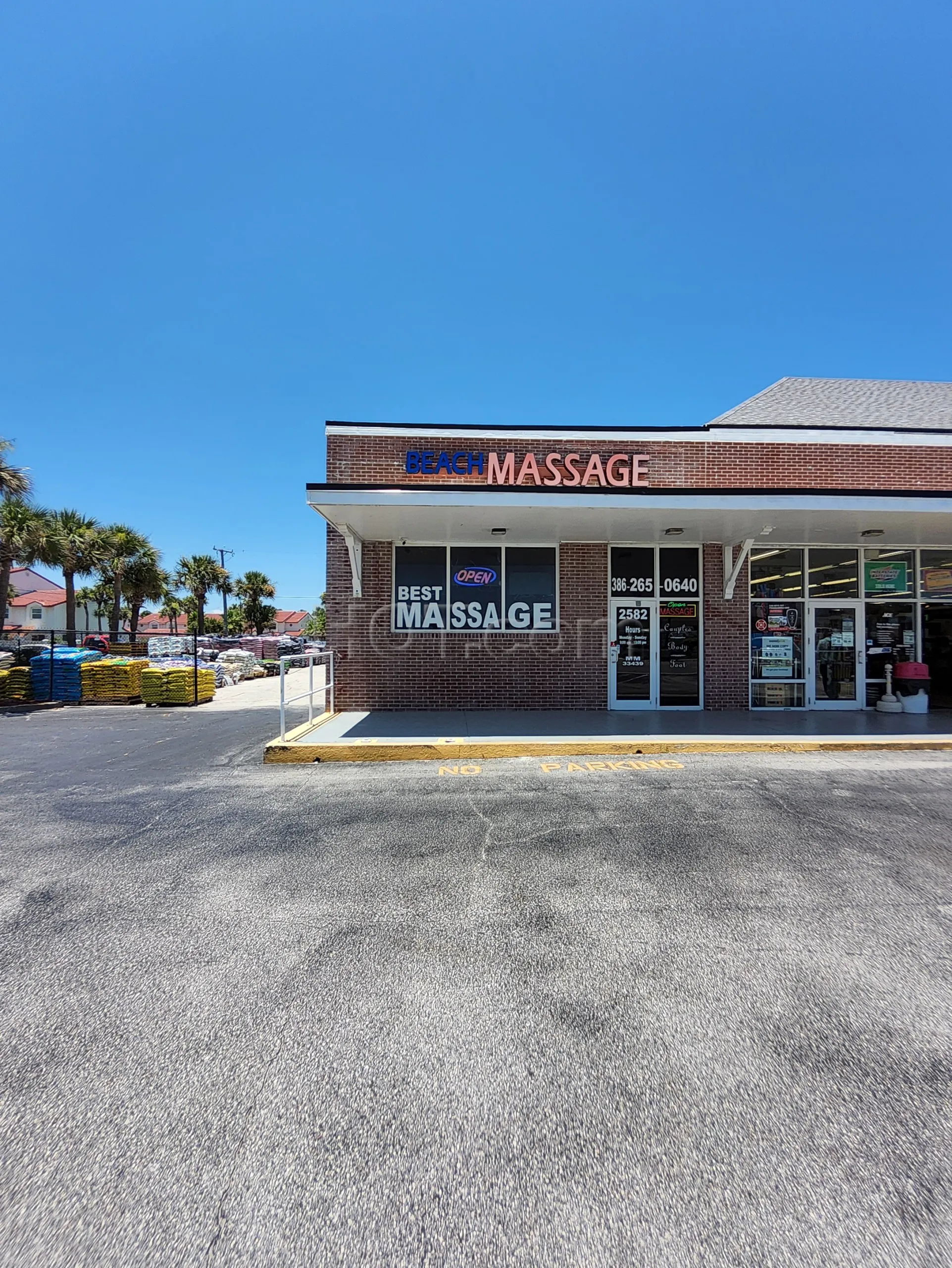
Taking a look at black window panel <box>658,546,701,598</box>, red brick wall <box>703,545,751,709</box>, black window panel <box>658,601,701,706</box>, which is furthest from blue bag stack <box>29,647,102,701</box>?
red brick wall <box>703,545,751,709</box>

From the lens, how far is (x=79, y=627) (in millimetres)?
70375

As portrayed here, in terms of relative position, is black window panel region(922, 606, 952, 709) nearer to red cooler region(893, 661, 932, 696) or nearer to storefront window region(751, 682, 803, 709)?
red cooler region(893, 661, 932, 696)

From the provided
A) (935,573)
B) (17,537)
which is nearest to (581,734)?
(935,573)

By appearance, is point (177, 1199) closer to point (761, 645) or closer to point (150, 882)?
point (150, 882)

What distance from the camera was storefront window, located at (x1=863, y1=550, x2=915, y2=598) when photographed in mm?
11656

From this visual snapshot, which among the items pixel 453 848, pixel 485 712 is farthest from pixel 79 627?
pixel 453 848

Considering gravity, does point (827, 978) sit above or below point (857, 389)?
below

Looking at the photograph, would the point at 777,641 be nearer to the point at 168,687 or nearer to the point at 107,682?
the point at 168,687

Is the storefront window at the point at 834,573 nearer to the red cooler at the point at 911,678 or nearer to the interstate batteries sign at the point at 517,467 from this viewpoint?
the red cooler at the point at 911,678

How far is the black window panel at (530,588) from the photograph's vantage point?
36.5ft

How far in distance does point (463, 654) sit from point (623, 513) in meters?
4.00

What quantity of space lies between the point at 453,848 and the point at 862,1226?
10.6ft

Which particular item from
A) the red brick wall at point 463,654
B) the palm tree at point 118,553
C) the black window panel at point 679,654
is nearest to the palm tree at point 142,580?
→ the palm tree at point 118,553

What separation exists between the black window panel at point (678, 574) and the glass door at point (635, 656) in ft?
1.56
